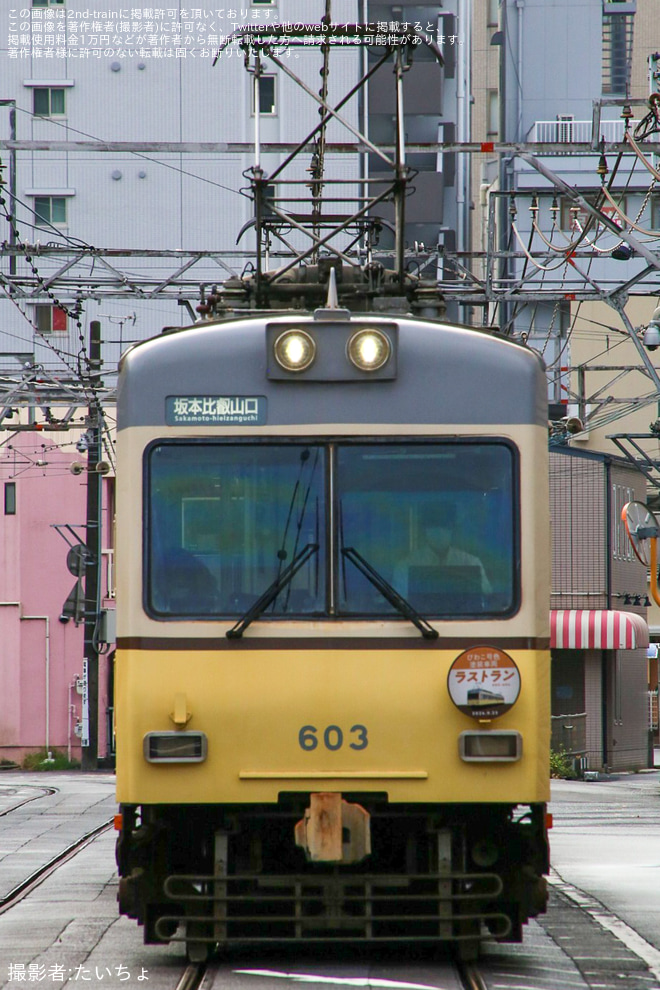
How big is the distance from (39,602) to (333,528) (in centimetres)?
3045

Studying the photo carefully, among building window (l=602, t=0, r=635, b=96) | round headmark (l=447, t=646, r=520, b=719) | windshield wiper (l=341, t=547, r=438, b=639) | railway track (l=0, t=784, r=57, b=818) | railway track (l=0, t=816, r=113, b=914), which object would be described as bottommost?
railway track (l=0, t=784, r=57, b=818)

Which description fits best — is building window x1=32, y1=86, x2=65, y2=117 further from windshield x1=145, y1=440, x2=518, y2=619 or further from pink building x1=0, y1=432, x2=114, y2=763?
windshield x1=145, y1=440, x2=518, y2=619

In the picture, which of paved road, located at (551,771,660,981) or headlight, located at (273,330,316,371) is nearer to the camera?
headlight, located at (273,330,316,371)

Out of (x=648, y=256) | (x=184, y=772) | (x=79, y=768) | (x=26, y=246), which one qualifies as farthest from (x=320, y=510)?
(x=79, y=768)

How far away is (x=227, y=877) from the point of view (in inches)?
271

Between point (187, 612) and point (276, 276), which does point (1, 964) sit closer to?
point (187, 612)

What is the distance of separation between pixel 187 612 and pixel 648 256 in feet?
26.6

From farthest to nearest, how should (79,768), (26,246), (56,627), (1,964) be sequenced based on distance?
1. (56,627)
2. (79,768)
3. (26,246)
4. (1,964)

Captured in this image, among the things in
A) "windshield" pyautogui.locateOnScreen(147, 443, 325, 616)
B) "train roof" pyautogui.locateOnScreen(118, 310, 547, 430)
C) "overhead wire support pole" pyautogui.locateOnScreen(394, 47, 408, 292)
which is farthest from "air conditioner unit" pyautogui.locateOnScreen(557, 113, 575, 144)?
"windshield" pyautogui.locateOnScreen(147, 443, 325, 616)

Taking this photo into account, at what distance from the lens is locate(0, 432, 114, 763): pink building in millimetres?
35781

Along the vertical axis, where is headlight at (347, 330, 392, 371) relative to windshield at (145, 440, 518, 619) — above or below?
above

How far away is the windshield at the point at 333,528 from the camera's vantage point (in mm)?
6930

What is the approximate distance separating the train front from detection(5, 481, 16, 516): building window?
30.0 meters

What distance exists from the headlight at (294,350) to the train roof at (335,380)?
34 millimetres
